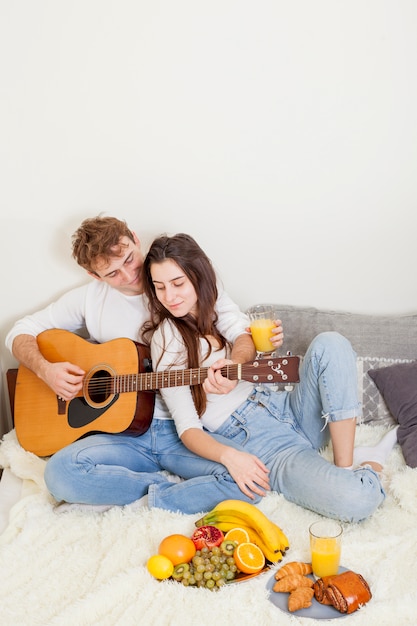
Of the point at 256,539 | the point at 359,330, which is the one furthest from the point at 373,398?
the point at 256,539

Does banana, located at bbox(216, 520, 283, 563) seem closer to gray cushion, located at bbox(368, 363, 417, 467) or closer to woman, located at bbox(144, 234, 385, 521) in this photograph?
woman, located at bbox(144, 234, 385, 521)

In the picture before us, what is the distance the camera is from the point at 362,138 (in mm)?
2438

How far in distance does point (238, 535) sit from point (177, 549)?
17cm

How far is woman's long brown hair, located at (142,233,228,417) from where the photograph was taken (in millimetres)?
2102

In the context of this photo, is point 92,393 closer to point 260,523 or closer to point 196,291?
point 196,291

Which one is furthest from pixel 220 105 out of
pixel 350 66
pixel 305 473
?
pixel 305 473

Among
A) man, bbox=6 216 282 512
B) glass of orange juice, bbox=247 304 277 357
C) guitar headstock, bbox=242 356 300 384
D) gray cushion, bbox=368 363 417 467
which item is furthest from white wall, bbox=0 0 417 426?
guitar headstock, bbox=242 356 300 384

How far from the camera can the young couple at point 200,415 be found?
194 centimetres

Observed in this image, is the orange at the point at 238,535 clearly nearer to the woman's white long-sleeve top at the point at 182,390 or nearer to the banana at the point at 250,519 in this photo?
the banana at the point at 250,519

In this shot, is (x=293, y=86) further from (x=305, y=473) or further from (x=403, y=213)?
(x=305, y=473)

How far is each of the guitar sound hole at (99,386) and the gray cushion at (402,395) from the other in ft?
2.96

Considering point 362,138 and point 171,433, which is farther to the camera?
point 362,138

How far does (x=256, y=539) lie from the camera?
1753 millimetres

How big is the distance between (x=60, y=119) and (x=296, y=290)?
41.7 inches
